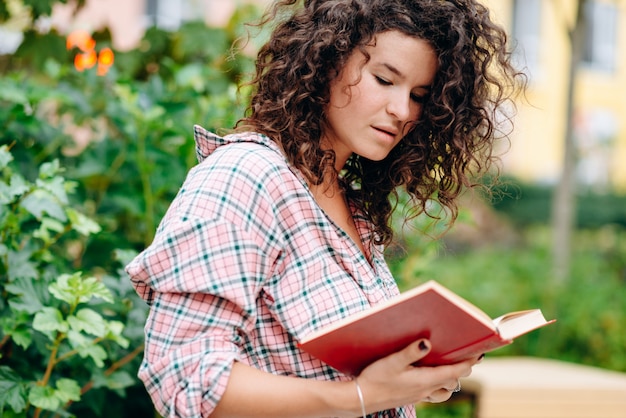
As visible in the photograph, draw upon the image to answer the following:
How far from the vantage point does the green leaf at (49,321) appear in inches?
74.3

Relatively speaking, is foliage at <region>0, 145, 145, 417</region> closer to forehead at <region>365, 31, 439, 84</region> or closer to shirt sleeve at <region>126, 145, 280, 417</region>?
shirt sleeve at <region>126, 145, 280, 417</region>

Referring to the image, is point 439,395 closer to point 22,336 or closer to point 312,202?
point 312,202

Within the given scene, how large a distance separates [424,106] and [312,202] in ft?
1.24

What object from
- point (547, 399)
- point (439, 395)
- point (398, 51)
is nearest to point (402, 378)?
point (439, 395)

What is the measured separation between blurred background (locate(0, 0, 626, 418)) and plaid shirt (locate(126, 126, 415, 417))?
1.76 ft

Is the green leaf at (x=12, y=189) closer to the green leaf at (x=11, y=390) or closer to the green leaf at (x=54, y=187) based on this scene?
the green leaf at (x=54, y=187)

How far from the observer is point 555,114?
64.1 feet

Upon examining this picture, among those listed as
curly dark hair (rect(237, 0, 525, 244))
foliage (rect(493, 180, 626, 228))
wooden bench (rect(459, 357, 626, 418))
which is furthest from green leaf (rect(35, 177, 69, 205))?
foliage (rect(493, 180, 626, 228))

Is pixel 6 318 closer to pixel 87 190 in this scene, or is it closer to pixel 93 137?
pixel 87 190

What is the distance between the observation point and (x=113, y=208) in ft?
9.43

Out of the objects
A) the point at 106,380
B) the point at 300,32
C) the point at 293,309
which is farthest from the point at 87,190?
the point at 293,309

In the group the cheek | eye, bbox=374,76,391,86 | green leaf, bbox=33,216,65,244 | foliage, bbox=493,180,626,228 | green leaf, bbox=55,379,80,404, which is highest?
eye, bbox=374,76,391,86

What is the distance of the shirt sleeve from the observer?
52.7 inches

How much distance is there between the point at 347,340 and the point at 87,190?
1.78 meters
